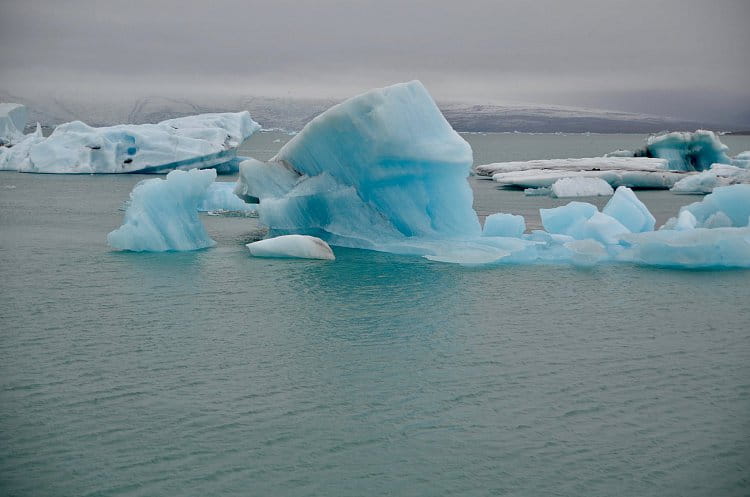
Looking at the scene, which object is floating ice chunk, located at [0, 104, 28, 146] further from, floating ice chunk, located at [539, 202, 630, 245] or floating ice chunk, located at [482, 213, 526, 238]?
floating ice chunk, located at [539, 202, 630, 245]

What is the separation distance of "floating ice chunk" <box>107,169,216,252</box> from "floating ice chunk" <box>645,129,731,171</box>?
18634 millimetres

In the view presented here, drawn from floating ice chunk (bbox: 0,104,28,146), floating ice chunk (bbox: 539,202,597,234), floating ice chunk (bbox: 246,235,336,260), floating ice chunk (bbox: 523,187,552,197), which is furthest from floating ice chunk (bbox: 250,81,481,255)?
floating ice chunk (bbox: 0,104,28,146)

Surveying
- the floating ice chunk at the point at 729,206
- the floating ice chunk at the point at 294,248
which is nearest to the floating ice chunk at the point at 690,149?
the floating ice chunk at the point at 729,206

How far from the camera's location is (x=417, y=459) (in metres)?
4.53

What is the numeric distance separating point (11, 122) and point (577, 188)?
76.7 ft

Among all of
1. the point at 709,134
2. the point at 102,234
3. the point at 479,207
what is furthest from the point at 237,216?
the point at 709,134

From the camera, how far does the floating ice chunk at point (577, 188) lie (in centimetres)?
2103

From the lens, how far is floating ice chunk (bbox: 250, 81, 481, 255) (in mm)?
10789

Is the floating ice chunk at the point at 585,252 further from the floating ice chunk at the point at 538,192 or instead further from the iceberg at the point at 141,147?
the iceberg at the point at 141,147

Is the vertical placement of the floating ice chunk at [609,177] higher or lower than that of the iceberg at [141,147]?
lower

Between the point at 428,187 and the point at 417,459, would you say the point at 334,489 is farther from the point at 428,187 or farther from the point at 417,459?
the point at 428,187

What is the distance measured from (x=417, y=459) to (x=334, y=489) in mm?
546

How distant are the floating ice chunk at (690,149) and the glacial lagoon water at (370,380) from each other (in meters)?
16.9

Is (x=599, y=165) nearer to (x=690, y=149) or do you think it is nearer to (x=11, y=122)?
(x=690, y=149)
